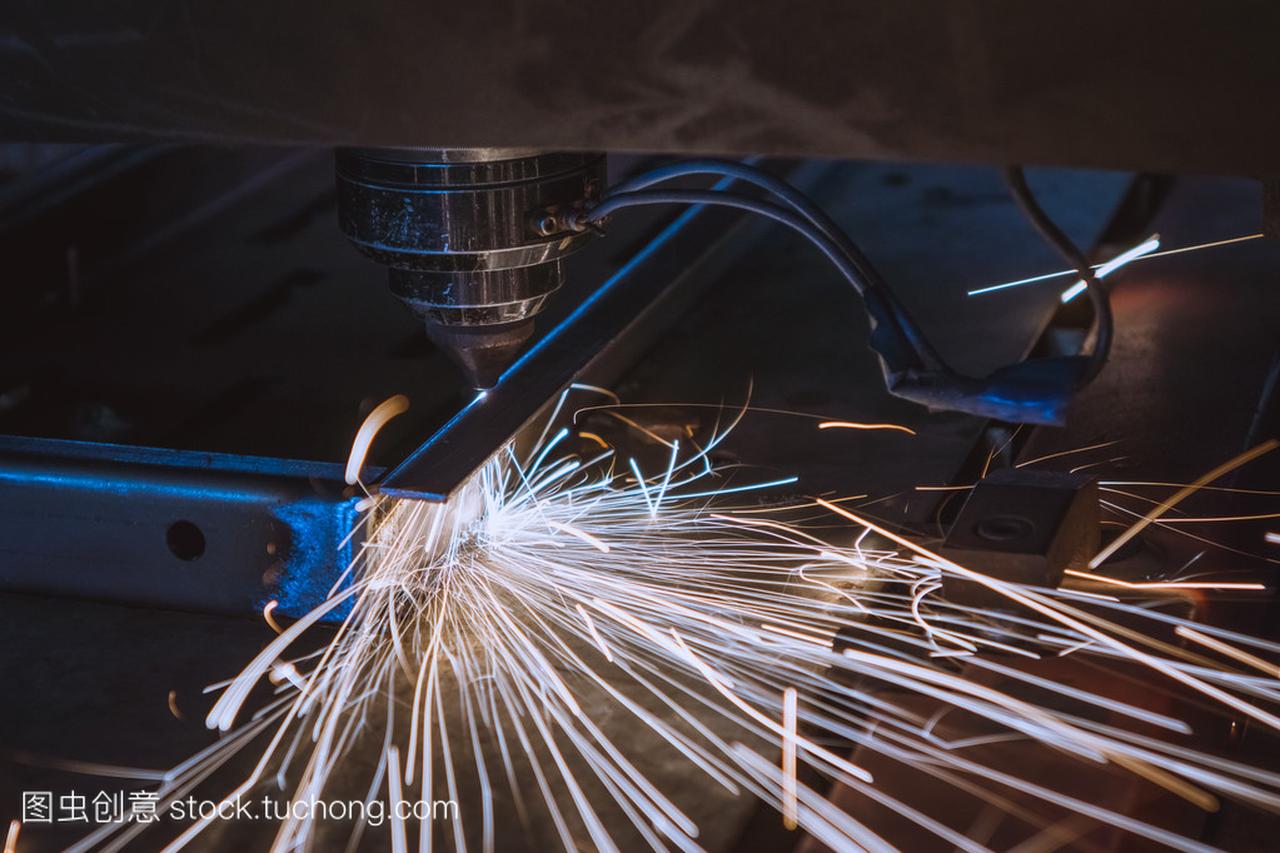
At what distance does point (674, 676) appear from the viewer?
3.79ft

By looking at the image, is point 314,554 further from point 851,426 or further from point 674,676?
point 851,426

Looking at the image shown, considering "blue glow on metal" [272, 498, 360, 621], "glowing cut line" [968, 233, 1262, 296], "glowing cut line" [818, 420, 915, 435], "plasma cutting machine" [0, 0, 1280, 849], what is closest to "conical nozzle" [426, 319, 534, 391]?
"plasma cutting machine" [0, 0, 1280, 849]

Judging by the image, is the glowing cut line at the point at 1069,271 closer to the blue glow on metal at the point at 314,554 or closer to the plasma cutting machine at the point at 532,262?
the plasma cutting machine at the point at 532,262

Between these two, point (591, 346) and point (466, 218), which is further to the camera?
point (591, 346)

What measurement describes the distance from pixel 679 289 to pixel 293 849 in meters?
1.17

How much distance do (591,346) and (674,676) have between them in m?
0.58

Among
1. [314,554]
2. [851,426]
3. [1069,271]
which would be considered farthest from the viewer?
[1069,271]

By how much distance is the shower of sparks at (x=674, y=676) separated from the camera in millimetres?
993

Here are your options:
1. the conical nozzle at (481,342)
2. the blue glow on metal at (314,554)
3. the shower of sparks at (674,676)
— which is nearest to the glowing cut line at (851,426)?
the shower of sparks at (674,676)

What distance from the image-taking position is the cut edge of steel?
127 cm

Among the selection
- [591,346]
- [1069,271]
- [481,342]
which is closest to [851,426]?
[591,346]

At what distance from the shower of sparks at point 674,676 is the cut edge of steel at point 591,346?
1.8 inches

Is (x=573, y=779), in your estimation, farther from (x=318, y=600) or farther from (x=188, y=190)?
(x=188, y=190)

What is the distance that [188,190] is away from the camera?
2.32 metres
